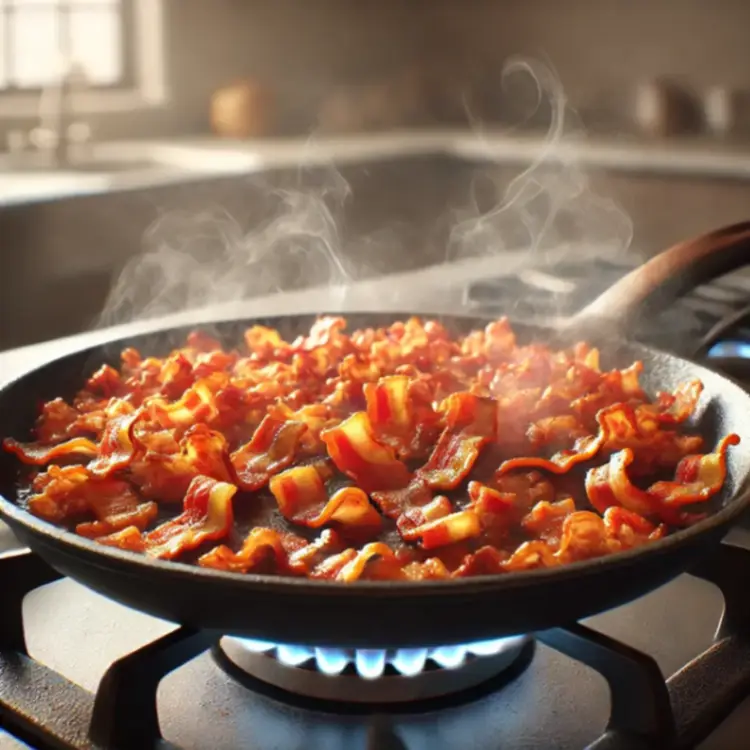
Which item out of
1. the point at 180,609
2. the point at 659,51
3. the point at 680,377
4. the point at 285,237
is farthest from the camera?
the point at 659,51

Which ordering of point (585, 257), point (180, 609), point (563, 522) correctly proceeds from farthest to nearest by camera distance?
1. point (585, 257)
2. point (563, 522)
3. point (180, 609)

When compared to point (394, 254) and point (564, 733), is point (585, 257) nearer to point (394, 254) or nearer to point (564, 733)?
point (564, 733)

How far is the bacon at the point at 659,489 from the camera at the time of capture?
2.76 ft

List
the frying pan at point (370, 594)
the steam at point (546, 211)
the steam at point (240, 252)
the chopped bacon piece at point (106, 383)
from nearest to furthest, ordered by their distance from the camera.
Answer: the frying pan at point (370, 594) → the chopped bacon piece at point (106, 383) → the steam at point (240, 252) → the steam at point (546, 211)

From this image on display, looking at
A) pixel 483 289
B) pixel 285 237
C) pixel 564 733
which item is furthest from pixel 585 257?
pixel 285 237

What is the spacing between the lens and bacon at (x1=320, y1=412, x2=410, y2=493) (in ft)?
2.92

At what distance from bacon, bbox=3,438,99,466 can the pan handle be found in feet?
1.94

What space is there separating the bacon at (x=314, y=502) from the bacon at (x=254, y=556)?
0.07 metres

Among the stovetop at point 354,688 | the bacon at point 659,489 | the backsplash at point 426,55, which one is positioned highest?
the backsplash at point 426,55

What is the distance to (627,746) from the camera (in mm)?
694

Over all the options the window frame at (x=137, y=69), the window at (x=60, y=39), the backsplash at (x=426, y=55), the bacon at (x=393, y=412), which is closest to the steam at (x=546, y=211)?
the backsplash at (x=426, y=55)

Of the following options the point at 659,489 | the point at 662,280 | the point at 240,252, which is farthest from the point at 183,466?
the point at 240,252

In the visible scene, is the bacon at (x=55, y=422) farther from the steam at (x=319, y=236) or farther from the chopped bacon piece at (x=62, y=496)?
the steam at (x=319, y=236)

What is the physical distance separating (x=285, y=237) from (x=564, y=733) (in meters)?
3.13
